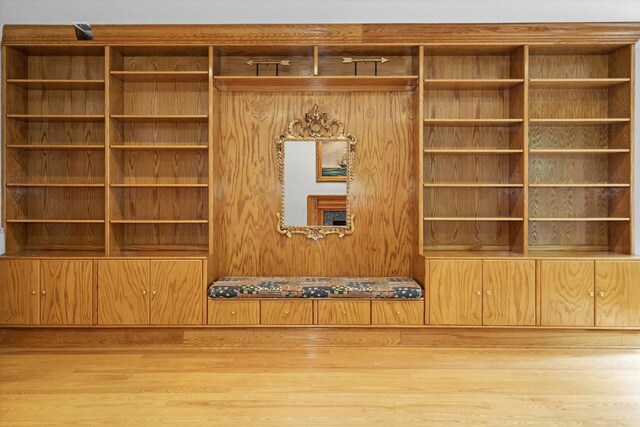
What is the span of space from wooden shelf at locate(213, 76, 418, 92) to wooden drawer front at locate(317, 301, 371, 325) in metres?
1.68

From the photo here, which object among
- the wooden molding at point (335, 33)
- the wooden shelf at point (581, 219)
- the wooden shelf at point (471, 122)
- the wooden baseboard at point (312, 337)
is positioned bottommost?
the wooden baseboard at point (312, 337)

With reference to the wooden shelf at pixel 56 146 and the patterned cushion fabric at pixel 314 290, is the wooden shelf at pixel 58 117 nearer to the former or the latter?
the wooden shelf at pixel 56 146

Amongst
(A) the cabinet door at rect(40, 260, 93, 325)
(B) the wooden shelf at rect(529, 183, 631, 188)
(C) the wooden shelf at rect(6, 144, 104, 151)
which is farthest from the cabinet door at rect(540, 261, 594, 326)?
(C) the wooden shelf at rect(6, 144, 104, 151)

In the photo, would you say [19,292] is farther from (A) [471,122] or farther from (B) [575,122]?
(B) [575,122]

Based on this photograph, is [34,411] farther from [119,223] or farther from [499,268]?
[499,268]

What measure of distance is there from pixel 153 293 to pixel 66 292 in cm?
62

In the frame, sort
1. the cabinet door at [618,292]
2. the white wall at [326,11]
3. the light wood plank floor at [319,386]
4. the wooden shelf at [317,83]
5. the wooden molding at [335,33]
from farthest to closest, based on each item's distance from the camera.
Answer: the white wall at [326,11]
the wooden shelf at [317,83]
the wooden molding at [335,33]
the cabinet door at [618,292]
the light wood plank floor at [319,386]

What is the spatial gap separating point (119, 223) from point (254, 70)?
162 centimetres

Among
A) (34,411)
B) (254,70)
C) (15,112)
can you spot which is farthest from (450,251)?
(15,112)

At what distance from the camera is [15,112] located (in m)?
4.30

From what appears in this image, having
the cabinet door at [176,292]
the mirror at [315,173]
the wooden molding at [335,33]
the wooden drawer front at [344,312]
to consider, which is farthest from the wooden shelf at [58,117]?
the wooden drawer front at [344,312]

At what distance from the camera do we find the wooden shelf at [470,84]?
4172 mm

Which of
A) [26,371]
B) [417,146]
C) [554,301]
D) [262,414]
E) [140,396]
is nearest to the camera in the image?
[262,414]

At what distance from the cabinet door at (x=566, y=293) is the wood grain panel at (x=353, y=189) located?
104 centimetres
